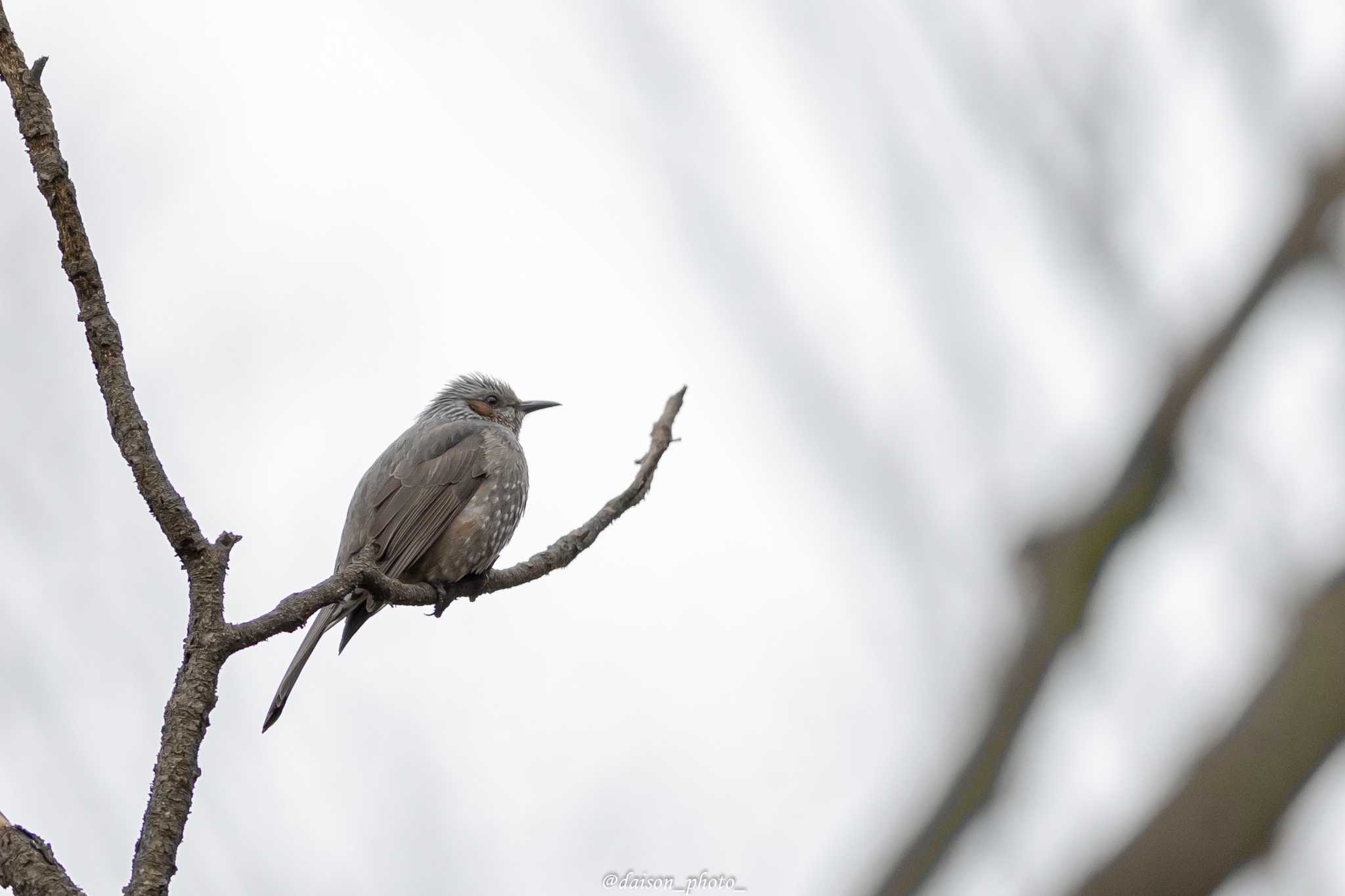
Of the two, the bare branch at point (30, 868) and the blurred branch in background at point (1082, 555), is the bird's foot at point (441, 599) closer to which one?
the bare branch at point (30, 868)

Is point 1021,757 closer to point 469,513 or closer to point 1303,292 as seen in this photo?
point 1303,292

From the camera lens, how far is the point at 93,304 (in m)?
3.83

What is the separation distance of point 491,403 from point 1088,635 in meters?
8.07

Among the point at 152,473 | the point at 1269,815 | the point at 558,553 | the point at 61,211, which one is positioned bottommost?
the point at 1269,815

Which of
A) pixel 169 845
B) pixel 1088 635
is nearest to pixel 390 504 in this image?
pixel 169 845

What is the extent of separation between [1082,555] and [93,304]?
3345mm

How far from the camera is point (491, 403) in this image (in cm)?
925

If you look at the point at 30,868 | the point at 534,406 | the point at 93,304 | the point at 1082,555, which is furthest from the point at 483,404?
the point at 1082,555

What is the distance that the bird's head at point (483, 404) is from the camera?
9.11 metres

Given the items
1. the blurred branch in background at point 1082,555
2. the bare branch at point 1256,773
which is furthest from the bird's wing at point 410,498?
the bare branch at point 1256,773

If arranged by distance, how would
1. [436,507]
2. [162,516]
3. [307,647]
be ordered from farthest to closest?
[436,507] → [307,647] → [162,516]

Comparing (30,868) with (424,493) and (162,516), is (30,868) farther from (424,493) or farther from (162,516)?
(424,493)

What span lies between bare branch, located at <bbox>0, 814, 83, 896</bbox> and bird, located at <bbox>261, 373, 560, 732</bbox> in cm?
321

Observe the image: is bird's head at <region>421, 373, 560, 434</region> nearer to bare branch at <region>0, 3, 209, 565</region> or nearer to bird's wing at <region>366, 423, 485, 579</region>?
bird's wing at <region>366, 423, 485, 579</region>
